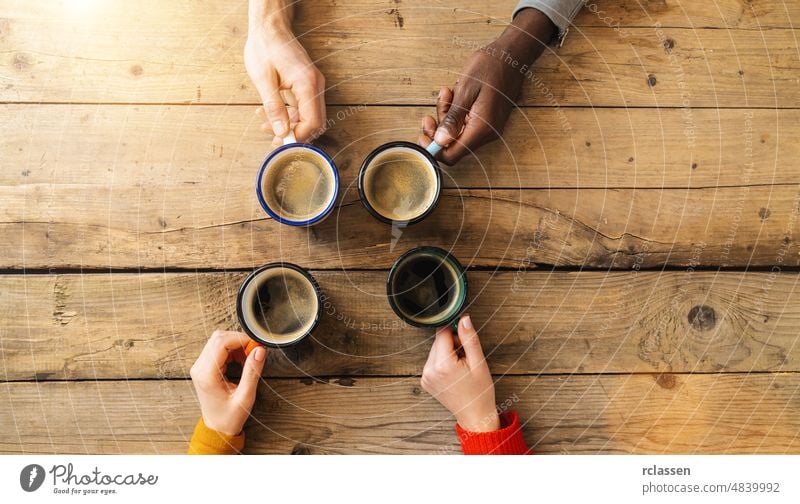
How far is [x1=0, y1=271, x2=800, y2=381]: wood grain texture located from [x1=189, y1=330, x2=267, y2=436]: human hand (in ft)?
0.15

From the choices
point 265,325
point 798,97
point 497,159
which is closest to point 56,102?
point 265,325

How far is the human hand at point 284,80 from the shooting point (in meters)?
0.79

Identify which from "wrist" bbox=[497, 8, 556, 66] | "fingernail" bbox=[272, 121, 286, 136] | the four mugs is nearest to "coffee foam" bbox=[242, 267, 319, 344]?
the four mugs

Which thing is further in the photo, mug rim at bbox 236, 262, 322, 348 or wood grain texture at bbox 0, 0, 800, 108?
wood grain texture at bbox 0, 0, 800, 108

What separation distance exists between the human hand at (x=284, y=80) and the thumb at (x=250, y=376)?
0.32 meters

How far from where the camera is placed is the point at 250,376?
76 cm

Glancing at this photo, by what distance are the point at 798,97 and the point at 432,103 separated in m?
0.61

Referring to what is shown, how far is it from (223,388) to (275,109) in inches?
16.7

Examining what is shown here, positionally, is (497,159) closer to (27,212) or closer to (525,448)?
(525,448)

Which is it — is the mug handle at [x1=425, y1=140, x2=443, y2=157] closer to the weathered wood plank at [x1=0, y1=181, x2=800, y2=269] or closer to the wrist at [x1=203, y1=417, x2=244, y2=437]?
the weathered wood plank at [x1=0, y1=181, x2=800, y2=269]

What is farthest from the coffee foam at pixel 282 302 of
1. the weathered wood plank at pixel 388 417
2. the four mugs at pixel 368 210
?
the weathered wood plank at pixel 388 417

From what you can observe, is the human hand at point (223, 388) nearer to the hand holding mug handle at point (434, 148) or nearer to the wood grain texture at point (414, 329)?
the wood grain texture at point (414, 329)

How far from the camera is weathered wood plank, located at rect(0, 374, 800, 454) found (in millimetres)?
802

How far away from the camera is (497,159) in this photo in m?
0.84
